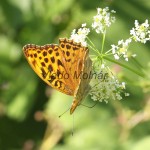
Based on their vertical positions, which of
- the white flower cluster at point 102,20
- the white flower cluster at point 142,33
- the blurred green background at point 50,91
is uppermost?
the white flower cluster at point 142,33

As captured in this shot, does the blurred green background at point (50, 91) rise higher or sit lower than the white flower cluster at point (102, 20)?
lower

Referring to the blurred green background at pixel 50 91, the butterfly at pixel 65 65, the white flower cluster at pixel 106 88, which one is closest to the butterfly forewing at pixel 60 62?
the butterfly at pixel 65 65

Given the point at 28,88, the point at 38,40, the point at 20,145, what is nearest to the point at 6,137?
the point at 20,145

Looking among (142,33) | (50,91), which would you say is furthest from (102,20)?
(50,91)

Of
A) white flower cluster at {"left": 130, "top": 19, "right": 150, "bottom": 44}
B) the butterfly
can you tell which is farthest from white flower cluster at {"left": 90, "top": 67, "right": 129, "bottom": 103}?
white flower cluster at {"left": 130, "top": 19, "right": 150, "bottom": 44}

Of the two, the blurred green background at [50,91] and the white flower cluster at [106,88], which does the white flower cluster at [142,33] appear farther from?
the blurred green background at [50,91]

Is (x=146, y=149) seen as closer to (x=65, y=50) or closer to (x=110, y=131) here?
(x=110, y=131)
